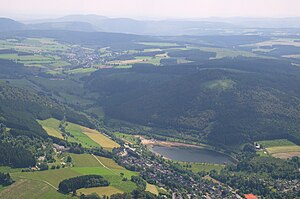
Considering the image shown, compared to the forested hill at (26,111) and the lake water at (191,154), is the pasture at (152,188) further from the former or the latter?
the forested hill at (26,111)

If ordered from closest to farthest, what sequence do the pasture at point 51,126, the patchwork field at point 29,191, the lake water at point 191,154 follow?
the patchwork field at point 29,191
the lake water at point 191,154
the pasture at point 51,126

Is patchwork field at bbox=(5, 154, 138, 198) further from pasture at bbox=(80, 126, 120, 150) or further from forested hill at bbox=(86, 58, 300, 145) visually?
forested hill at bbox=(86, 58, 300, 145)

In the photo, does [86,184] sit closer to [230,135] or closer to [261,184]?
[261,184]

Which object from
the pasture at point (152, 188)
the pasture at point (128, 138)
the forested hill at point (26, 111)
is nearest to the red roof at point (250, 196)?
the pasture at point (152, 188)

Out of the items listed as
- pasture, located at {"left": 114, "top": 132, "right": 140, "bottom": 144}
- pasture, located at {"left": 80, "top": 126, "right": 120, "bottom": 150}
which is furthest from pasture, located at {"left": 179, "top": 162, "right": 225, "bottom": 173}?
pasture, located at {"left": 114, "top": 132, "right": 140, "bottom": 144}

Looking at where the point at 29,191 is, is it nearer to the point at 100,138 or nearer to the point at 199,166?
the point at 199,166

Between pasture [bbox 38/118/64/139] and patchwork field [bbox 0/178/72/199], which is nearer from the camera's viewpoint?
patchwork field [bbox 0/178/72/199]

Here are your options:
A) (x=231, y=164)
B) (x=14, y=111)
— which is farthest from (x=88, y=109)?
(x=231, y=164)
